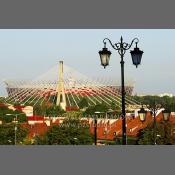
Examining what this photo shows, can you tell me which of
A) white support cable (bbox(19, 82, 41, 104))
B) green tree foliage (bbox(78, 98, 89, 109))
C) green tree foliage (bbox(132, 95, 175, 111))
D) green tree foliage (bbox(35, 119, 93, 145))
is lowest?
green tree foliage (bbox(35, 119, 93, 145))

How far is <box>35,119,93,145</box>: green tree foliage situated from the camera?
65.9 ft

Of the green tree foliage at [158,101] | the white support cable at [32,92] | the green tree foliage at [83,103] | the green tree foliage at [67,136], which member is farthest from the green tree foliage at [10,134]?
the white support cable at [32,92]

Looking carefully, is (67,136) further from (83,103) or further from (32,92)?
(32,92)

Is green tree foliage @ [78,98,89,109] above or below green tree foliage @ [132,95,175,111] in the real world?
above

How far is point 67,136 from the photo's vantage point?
2034 cm

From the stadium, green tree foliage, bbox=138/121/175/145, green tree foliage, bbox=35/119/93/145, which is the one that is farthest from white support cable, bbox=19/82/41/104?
green tree foliage, bbox=138/121/175/145

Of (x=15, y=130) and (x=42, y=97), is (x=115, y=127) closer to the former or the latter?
(x=15, y=130)

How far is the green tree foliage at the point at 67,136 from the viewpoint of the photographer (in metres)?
20.1

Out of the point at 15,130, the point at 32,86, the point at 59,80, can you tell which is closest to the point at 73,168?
the point at 15,130

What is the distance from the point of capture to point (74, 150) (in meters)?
6.19

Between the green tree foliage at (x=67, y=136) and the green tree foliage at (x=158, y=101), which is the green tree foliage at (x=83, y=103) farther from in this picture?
the green tree foliage at (x=67, y=136)

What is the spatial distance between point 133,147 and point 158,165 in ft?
2.14

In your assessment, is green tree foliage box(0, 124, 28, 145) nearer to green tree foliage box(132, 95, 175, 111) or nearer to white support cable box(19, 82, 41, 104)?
green tree foliage box(132, 95, 175, 111)

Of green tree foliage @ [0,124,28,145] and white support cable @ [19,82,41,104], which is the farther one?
white support cable @ [19,82,41,104]
